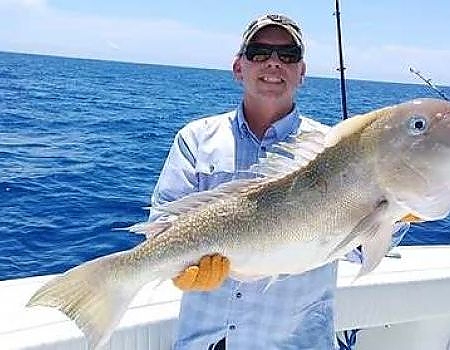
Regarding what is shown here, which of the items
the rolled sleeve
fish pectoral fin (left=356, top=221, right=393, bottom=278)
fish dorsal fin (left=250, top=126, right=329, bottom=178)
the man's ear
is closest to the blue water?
the rolled sleeve

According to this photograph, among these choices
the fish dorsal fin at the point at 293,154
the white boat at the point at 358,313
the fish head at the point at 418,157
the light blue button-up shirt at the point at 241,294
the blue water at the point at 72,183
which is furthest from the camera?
the blue water at the point at 72,183

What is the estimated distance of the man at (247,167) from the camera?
2.73 m

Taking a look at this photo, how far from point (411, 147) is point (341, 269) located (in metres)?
1.78

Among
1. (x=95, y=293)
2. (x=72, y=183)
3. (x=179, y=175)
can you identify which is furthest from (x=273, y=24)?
(x=72, y=183)

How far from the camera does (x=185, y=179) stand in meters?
2.83

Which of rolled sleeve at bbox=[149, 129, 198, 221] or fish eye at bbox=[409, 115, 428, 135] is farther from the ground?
fish eye at bbox=[409, 115, 428, 135]

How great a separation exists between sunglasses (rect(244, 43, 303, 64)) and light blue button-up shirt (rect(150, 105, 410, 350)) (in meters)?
0.23

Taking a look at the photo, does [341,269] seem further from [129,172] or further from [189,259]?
[129,172]

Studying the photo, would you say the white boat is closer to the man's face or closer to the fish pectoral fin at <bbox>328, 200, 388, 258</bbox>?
the man's face

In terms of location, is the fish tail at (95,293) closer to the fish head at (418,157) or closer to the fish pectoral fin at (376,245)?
the fish pectoral fin at (376,245)

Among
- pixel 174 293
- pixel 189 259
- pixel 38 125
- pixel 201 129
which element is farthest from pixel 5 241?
pixel 38 125

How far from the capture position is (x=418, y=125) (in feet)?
6.88

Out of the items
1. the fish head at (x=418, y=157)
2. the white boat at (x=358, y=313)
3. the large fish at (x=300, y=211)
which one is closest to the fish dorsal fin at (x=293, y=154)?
the large fish at (x=300, y=211)

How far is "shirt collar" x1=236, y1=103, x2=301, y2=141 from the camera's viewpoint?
2.83 m
